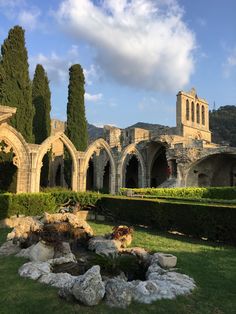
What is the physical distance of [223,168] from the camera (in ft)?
91.1

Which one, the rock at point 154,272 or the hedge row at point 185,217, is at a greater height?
the hedge row at point 185,217

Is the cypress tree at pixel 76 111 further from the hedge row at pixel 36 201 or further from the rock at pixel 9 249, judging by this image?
the rock at pixel 9 249

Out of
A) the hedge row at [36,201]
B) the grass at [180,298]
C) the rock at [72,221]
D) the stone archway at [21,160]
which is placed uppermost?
the stone archway at [21,160]

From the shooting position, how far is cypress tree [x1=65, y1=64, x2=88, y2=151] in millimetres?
24250

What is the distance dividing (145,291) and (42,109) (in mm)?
24424

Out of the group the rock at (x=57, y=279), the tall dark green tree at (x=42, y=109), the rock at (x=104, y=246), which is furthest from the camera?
the tall dark green tree at (x=42, y=109)

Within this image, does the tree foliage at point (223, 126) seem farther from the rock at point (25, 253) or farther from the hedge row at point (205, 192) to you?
the rock at point (25, 253)

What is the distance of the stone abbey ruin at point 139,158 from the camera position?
18.9m

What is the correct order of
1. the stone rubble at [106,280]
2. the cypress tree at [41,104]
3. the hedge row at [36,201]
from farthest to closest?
the cypress tree at [41,104]
the hedge row at [36,201]
the stone rubble at [106,280]

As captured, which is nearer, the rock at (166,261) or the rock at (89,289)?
the rock at (89,289)

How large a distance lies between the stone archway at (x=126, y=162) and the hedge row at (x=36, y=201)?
33.6 feet

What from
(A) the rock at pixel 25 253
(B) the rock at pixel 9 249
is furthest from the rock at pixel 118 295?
(B) the rock at pixel 9 249

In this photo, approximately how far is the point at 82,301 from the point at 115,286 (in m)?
0.48

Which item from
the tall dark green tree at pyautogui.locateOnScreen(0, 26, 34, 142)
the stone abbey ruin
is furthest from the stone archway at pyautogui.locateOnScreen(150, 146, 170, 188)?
the tall dark green tree at pyautogui.locateOnScreen(0, 26, 34, 142)
